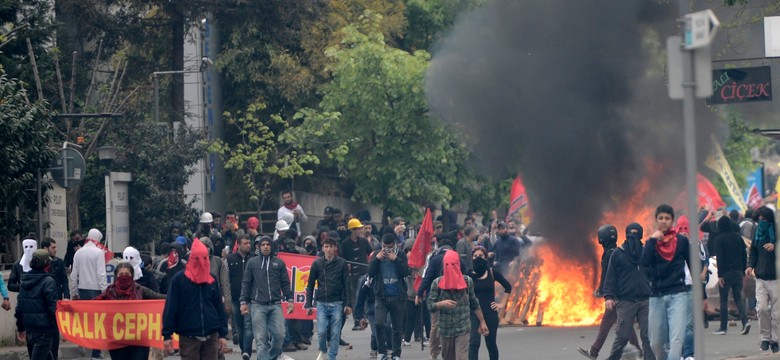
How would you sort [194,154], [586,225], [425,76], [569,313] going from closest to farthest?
[569,313] < [586,225] < [194,154] < [425,76]

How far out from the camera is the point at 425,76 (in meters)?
28.8

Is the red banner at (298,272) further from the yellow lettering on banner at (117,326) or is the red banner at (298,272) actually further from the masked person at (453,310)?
the yellow lettering on banner at (117,326)

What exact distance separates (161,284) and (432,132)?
53.4 feet

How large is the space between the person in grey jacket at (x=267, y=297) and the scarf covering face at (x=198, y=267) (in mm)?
3107

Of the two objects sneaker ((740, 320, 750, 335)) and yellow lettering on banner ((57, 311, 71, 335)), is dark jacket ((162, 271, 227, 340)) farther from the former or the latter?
sneaker ((740, 320, 750, 335))

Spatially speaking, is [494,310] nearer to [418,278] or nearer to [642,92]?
[418,278]

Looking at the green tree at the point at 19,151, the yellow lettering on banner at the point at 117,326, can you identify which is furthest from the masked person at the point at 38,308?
the green tree at the point at 19,151

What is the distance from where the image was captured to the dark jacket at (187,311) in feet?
35.9

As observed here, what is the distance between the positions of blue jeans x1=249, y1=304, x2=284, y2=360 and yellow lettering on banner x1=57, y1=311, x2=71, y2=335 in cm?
220

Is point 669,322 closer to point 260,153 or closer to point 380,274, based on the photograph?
point 380,274

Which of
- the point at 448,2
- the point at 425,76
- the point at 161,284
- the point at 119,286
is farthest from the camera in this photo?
the point at 448,2

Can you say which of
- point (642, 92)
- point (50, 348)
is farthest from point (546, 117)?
point (50, 348)

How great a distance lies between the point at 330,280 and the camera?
48.2 ft

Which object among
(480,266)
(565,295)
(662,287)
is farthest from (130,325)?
(565,295)
